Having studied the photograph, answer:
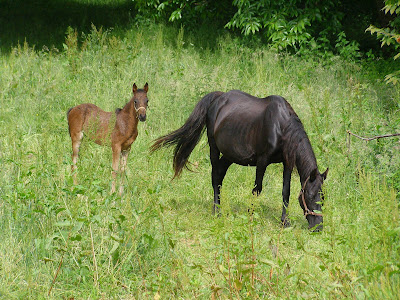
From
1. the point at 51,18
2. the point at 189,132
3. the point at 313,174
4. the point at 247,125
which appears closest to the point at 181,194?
the point at 189,132

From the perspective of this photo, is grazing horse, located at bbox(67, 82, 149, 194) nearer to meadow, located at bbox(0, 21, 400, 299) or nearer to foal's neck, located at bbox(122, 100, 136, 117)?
foal's neck, located at bbox(122, 100, 136, 117)

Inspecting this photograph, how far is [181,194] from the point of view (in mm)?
6871

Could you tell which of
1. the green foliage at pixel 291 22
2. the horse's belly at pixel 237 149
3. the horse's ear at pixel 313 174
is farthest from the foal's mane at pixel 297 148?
the green foliage at pixel 291 22

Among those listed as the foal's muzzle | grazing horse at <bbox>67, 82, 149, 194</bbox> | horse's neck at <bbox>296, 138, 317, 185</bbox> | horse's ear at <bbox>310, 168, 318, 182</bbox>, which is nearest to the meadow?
grazing horse at <bbox>67, 82, 149, 194</bbox>

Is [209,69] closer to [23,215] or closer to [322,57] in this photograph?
[322,57]

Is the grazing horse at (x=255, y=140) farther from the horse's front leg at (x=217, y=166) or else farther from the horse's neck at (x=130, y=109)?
the horse's neck at (x=130, y=109)

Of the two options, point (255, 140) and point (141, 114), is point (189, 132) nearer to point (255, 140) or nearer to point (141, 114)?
point (141, 114)

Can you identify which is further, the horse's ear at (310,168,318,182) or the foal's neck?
the foal's neck

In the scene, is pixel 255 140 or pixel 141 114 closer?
pixel 255 140

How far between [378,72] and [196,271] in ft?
25.6

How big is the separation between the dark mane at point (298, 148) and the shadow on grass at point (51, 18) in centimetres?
848

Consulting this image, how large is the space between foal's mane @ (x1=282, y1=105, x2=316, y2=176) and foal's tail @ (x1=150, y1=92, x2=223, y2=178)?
4.43 ft

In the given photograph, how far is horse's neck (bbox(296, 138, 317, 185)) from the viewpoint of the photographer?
544cm

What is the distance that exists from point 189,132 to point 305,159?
172cm
